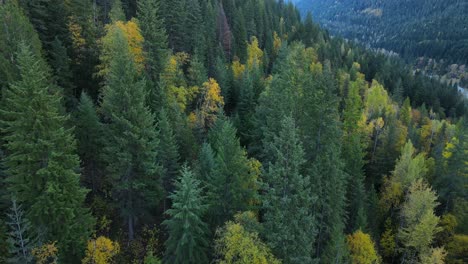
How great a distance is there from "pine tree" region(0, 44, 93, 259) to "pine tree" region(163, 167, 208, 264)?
6.88 meters

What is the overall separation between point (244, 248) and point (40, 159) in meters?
14.7

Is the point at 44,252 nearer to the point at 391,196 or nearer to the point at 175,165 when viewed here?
the point at 175,165

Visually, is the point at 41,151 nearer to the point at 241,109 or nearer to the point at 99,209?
the point at 99,209

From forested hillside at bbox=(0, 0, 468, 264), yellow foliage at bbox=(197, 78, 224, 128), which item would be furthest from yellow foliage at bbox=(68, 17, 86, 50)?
yellow foliage at bbox=(197, 78, 224, 128)

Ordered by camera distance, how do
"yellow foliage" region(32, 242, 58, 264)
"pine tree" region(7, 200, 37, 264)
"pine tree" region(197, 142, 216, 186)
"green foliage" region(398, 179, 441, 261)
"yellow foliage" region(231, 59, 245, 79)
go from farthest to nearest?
"yellow foliage" region(231, 59, 245, 79), "green foliage" region(398, 179, 441, 261), "pine tree" region(197, 142, 216, 186), "yellow foliage" region(32, 242, 58, 264), "pine tree" region(7, 200, 37, 264)

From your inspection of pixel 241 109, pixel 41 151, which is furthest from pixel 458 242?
pixel 41 151

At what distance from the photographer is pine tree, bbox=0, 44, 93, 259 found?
2214 cm

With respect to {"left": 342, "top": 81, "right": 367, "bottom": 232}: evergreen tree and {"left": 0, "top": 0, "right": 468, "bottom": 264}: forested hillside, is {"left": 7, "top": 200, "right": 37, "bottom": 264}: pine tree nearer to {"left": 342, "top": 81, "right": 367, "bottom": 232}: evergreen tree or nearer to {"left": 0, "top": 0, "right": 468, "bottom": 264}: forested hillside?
{"left": 0, "top": 0, "right": 468, "bottom": 264}: forested hillside

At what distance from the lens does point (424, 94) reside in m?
122

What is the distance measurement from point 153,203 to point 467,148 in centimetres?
4073

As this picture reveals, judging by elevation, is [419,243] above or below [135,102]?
below

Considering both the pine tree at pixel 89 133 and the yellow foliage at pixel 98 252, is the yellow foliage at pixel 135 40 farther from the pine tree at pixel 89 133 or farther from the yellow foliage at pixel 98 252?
the yellow foliage at pixel 98 252

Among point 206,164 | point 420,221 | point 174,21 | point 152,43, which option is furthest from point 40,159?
point 174,21

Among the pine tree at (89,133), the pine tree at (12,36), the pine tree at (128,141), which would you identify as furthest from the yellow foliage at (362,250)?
the pine tree at (12,36)
